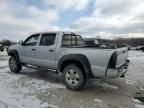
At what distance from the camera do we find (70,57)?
16.1 feet

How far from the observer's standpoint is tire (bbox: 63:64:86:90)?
479cm

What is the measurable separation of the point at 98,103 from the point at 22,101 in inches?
76.8

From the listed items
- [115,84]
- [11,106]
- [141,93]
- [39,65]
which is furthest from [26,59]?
[141,93]

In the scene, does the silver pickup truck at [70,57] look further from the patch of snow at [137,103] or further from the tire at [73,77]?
the patch of snow at [137,103]

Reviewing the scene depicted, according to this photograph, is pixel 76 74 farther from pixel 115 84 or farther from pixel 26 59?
pixel 26 59

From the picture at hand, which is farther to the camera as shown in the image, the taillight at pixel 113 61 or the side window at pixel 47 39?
the side window at pixel 47 39

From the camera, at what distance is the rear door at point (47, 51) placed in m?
5.57

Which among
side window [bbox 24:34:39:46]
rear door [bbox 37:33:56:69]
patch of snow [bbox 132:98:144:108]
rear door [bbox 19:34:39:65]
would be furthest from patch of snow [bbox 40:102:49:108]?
side window [bbox 24:34:39:46]

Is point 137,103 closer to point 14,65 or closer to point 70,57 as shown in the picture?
point 70,57

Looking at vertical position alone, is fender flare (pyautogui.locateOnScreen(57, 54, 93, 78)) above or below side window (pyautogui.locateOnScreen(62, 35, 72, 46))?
below

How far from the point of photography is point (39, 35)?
6270mm

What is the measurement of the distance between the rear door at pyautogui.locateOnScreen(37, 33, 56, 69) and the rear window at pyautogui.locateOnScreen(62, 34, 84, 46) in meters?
0.40

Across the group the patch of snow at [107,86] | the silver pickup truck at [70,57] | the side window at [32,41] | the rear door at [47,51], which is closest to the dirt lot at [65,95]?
the patch of snow at [107,86]

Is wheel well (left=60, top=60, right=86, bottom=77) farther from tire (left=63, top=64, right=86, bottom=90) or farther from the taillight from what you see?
the taillight
